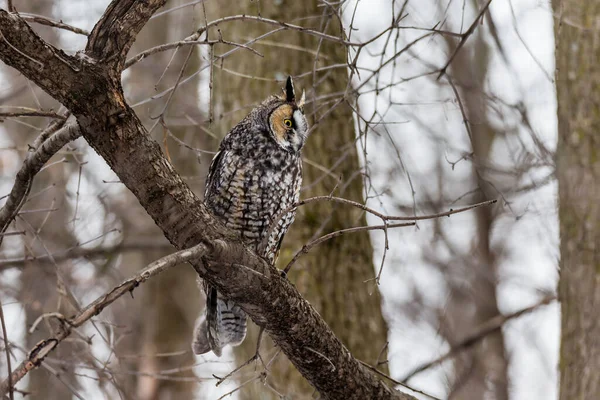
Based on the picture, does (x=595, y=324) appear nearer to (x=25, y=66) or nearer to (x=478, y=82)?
(x=25, y=66)

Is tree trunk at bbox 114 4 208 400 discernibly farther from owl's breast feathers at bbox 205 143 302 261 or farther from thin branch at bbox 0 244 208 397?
thin branch at bbox 0 244 208 397

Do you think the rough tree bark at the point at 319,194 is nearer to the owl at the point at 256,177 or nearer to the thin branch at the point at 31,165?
the owl at the point at 256,177

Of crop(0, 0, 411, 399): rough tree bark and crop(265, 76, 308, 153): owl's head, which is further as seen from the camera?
crop(265, 76, 308, 153): owl's head

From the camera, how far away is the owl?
387 cm

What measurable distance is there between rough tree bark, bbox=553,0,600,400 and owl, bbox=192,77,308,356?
1.70 metres

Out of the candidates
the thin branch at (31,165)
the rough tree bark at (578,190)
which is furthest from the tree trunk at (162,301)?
the thin branch at (31,165)

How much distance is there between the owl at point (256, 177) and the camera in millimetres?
3865

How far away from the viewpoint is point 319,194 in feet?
16.2

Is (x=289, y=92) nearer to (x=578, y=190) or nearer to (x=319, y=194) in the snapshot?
(x=319, y=194)

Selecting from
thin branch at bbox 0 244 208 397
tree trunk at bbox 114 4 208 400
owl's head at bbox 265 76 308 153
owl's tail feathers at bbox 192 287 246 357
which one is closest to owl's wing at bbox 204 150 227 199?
owl's head at bbox 265 76 308 153

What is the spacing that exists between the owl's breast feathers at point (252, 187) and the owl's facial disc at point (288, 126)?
6 centimetres

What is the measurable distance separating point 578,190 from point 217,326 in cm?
234

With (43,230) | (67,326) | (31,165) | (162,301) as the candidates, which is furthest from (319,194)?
(162,301)

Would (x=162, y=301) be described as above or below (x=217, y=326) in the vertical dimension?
above
